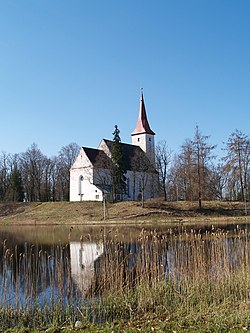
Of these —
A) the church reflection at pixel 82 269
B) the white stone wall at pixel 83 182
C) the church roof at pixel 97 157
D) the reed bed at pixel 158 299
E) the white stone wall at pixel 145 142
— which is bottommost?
the church reflection at pixel 82 269

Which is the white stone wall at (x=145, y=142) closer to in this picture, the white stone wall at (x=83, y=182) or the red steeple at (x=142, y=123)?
the red steeple at (x=142, y=123)

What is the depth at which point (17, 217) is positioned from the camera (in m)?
56.3

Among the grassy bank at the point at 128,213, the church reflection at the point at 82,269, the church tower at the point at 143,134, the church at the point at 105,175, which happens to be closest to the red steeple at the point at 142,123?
the church tower at the point at 143,134

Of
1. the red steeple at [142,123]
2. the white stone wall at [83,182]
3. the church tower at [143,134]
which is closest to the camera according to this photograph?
the white stone wall at [83,182]

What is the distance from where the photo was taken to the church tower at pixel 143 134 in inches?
2916

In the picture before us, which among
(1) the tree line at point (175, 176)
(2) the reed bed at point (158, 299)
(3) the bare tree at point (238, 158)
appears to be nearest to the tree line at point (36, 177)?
(1) the tree line at point (175, 176)

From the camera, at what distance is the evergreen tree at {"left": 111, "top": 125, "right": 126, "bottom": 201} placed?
2352 inches

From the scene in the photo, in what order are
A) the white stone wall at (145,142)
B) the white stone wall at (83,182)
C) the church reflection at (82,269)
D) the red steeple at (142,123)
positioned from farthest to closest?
the red steeple at (142,123), the white stone wall at (145,142), the white stone wall at (83,182), the church reflection at (82,269)

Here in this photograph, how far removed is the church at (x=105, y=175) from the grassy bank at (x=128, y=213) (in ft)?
19.3

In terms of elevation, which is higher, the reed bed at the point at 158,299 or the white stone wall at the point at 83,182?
the white stone wall at the point at 83,182

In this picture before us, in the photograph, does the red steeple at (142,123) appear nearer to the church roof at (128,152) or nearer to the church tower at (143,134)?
the church tower at (143,134)

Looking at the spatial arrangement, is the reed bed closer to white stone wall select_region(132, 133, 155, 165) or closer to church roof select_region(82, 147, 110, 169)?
church roof select_region(82, 147, 110, 169)

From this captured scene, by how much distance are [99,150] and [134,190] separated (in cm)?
977

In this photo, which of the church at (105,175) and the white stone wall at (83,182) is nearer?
the church at (105,175)
